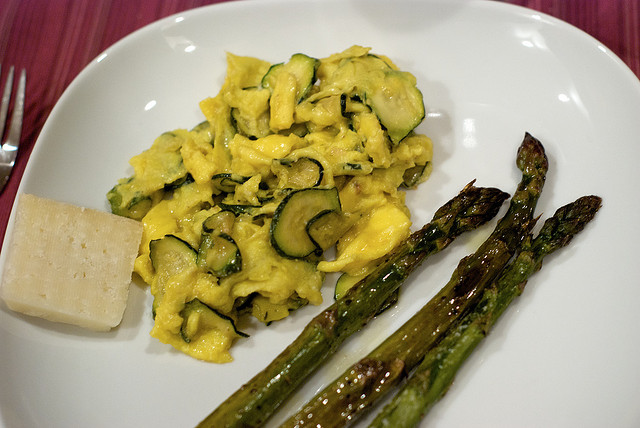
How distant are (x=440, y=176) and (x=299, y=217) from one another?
4.34 ft

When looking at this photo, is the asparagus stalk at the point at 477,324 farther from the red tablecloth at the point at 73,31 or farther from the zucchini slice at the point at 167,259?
the red tablecloth at the point at 73,31

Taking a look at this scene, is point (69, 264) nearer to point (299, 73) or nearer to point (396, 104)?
point (299, 73)

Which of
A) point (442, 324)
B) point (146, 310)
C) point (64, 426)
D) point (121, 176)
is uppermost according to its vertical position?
point (442, 324)

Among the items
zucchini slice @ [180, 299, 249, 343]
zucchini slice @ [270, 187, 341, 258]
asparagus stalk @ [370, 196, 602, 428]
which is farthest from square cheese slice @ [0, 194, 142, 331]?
asparagus stalk @ [370, 196, 602, 428]

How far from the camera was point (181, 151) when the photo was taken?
14.5 feet

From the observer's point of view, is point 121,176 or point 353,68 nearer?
point 353,68

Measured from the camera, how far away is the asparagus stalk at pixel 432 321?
130 inches

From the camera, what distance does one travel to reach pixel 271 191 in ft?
13.7

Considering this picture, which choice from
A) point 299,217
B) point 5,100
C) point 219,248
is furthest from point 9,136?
point 299,217

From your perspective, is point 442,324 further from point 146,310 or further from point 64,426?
point 64,426

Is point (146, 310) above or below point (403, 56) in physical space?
below

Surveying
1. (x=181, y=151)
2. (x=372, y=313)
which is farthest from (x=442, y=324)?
(x=181, y=151)

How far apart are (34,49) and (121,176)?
90.1 inches

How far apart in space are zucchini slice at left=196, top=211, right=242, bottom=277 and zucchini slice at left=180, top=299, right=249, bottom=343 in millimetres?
247
